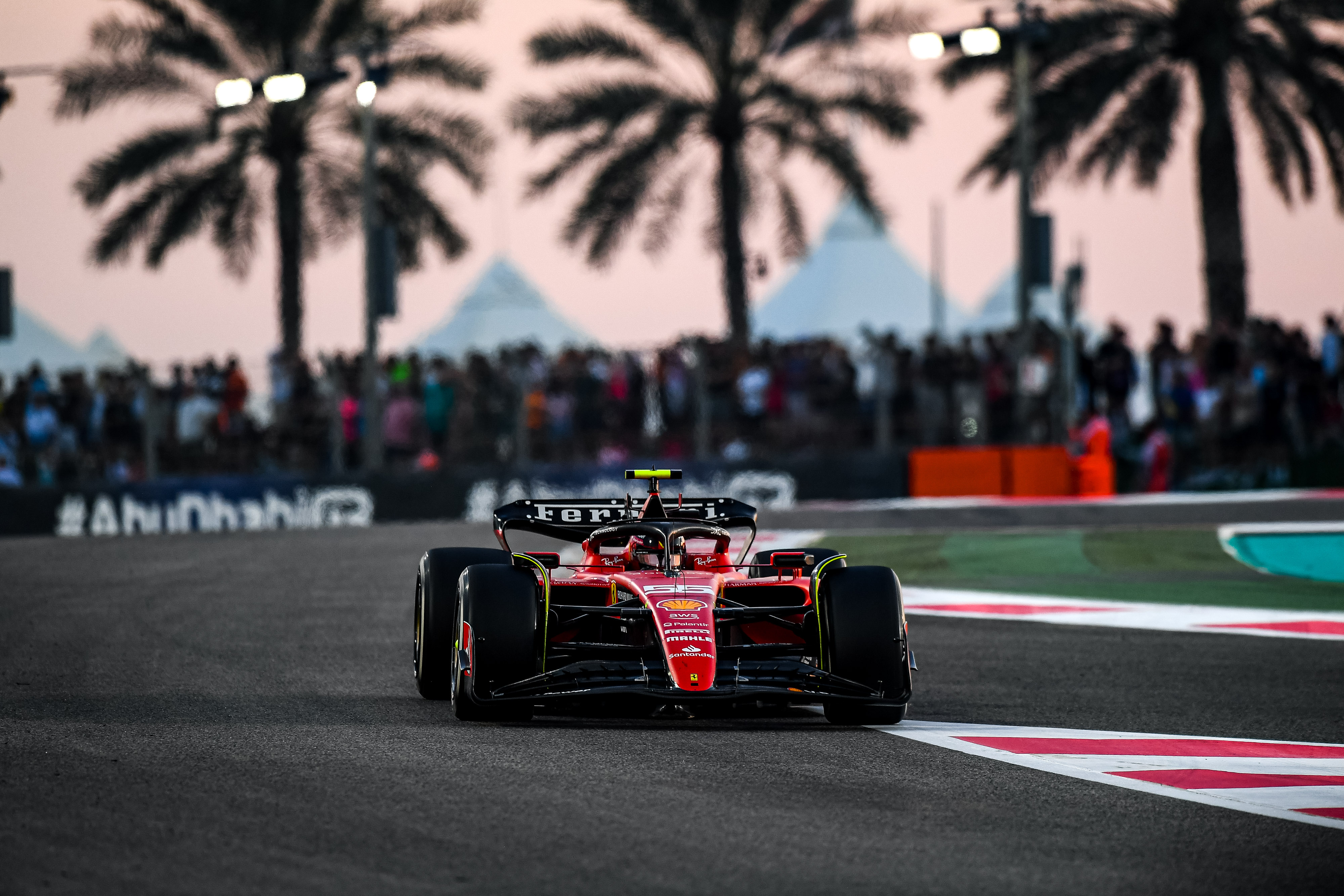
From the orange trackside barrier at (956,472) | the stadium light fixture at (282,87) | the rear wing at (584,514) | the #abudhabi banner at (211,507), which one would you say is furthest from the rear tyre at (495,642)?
the orange trackside barrier at (956,472)

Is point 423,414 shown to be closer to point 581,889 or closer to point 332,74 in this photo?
point 332,74

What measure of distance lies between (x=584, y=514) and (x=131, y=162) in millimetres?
21875

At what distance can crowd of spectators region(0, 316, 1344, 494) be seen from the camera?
22.2 metres

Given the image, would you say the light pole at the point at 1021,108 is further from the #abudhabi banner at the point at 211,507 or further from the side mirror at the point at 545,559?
the side mirror at the point at 545,559

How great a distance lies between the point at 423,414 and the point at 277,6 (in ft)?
27.0

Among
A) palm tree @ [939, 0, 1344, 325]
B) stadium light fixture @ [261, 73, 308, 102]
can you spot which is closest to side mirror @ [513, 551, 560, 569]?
stadium light fixture @ [261, 73, 308, 102]

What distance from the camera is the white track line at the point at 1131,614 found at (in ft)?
38.1

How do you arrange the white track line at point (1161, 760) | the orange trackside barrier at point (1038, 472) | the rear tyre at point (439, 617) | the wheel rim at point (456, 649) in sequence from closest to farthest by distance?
the white track line at point (1161, 760), the wheel rim at point (456, 649), the rear tyre at point (439, 617), the orange trackside barrier at point (1038, 472)

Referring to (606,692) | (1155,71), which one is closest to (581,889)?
(606,692)

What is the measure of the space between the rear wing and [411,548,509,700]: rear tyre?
0.18m

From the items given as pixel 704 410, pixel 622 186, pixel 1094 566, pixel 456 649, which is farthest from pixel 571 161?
pixel 456 649

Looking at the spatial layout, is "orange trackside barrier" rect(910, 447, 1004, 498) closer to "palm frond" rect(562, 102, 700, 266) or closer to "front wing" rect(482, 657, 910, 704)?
"palm frond" rect(562, 102, 700, 266)

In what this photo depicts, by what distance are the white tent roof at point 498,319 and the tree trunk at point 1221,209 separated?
22.4 m

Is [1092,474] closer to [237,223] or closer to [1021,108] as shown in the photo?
[1021,108]
